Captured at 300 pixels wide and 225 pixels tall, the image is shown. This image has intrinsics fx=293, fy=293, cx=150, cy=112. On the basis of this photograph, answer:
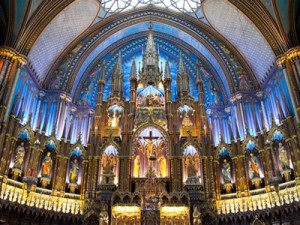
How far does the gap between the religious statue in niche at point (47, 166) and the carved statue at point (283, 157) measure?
15.6 meters

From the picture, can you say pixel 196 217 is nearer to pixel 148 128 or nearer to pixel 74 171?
pixel 148 128

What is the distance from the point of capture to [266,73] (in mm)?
23422

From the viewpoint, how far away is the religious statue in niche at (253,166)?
20.3 meters

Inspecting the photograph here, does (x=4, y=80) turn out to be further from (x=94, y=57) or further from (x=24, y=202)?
(x=94, y=57)

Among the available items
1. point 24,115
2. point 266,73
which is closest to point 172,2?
point 266,73

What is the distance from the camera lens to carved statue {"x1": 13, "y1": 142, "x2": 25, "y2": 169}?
729 inches

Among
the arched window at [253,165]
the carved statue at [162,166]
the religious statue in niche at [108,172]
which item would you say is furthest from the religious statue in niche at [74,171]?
the arched window at [253,165]

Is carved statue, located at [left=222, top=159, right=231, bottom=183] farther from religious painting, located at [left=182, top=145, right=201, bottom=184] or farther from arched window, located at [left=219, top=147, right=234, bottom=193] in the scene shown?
religious painting, located at [left=182, top=145, right=201, bottom=184]

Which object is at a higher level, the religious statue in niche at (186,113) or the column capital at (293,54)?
the column capital at (293,54)

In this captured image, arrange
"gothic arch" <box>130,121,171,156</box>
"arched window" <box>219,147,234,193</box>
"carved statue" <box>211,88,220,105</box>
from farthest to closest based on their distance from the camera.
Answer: "carved statue" <box>211,88,220,105</box> < "gothic arch" <box>130,121,171,156</box> < "arched window" <box>219,147,234,193</box>

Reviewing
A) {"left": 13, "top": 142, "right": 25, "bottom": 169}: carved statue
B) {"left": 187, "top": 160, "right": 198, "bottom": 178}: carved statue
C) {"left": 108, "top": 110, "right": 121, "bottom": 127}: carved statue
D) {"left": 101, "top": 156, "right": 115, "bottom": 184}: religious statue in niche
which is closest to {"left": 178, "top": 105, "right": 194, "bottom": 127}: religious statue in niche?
{"left": 187, "top": 160, "right": 198, "bottom": 178}: carved statue

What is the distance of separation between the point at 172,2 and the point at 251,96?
12525 millimetres

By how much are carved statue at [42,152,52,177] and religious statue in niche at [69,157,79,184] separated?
1.56 meters

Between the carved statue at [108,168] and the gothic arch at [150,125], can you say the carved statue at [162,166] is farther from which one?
the carved statue at [108,168]
